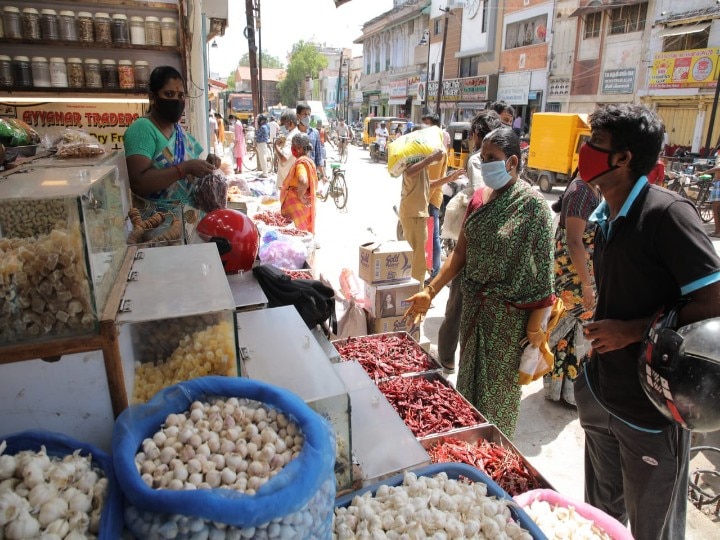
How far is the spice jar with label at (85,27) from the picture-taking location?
12.6 ft

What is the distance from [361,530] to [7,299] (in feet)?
3.32

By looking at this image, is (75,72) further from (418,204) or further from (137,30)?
(418,204)

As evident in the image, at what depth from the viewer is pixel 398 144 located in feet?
16.8

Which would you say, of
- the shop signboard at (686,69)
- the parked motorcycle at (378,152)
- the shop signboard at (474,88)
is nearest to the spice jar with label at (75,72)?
the shop signboard at (686,69)

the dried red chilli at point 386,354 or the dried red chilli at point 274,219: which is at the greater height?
the dried red chilli at point 274,219

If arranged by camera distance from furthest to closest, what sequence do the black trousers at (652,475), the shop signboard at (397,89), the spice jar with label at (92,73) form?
the shop signboard at (397,89) < the spice jar with label at (92,73) < the black trousers at (652,475)

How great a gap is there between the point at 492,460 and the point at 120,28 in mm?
4179

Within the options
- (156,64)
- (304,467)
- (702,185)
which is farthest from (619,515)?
(702,185)

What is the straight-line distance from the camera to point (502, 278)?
2533 mm

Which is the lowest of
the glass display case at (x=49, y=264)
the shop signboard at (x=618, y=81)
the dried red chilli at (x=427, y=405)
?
the dried red chilli at (x=427, y=405)

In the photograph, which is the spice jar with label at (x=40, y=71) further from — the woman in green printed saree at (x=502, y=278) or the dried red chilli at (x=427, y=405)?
the dried red chilli at (x=427, y=405)

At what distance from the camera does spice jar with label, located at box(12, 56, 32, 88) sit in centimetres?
387

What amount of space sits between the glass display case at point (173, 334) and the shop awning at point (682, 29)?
748 inches

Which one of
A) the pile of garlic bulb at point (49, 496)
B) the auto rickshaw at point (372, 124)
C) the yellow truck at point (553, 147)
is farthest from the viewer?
the auto rickshaw at point (372, 124)
